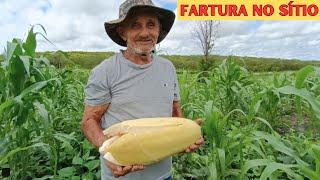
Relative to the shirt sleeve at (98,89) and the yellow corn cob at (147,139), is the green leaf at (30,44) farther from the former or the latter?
the yellow corn cob at (147,139)

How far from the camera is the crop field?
Answer: 1896 millimetres

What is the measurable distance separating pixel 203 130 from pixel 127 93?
43.2 inches

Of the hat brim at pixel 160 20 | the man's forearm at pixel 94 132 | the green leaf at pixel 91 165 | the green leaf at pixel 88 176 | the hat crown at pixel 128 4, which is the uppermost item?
the hat crown at pixel 128 4

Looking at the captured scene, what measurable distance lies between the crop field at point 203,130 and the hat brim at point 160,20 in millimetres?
413

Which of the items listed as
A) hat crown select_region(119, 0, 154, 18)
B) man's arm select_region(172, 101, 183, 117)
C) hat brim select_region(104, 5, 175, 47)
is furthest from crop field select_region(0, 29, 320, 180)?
hat crown select_region(119, 0, 154, 18)

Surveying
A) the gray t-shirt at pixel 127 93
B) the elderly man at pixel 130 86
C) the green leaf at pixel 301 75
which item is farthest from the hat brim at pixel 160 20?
the green leaf at pixel 301 75

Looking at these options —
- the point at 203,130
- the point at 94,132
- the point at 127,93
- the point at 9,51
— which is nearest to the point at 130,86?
the point at 127,93

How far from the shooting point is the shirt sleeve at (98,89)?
1874 millimetres

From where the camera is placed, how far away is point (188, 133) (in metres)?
1.74

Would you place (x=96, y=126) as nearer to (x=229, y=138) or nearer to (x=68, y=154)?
(x=229, y=138)

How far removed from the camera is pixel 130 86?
1.90m

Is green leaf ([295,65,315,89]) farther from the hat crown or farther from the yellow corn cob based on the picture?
the hat crown

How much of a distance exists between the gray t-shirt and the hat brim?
5.7 inches

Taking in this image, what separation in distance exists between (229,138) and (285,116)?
9.79ft
